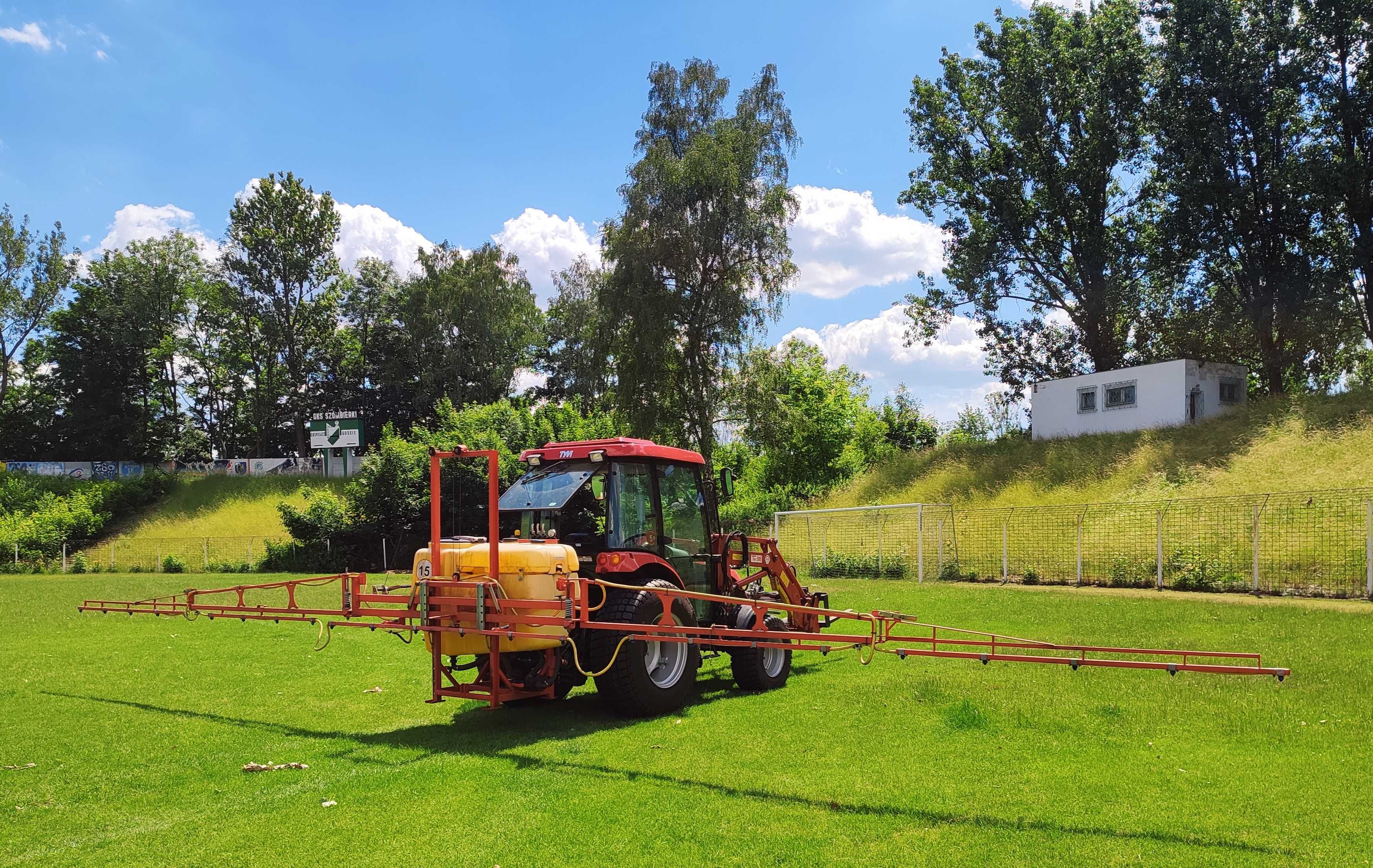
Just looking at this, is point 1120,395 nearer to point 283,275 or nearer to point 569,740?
point 569,740

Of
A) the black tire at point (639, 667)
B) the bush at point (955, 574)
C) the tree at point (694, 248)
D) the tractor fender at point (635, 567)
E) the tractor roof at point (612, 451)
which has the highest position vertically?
the tree at point (694, 248)

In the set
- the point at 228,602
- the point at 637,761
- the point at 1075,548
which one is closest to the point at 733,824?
the point at 637,761

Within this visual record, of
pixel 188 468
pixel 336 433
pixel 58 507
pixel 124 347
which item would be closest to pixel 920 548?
pixel 336 433

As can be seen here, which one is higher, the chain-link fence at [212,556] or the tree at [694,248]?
the tree at [694,248]

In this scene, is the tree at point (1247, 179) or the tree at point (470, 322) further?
the tree at point (470, 322)

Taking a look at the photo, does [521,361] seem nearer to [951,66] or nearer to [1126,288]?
[951,66]

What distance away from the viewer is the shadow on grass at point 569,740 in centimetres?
469

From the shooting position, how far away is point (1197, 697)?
7945 millimetres

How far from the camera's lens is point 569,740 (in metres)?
6.84

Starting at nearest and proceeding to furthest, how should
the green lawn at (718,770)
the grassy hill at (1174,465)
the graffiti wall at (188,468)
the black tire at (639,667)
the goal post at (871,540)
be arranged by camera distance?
the green lawn at (718,770), the black tire at (639,667), the goal post at (871,540), the grassy hill at (1174,465), the graffiti wall at (188,468)

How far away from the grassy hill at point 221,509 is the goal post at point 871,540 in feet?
79.5

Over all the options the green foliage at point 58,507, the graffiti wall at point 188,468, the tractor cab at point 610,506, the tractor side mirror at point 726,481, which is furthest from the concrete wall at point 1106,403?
the green foliage at point 58,507

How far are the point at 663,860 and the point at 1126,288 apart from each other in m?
36.7

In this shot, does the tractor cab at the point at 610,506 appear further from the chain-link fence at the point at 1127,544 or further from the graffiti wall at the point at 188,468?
the graffiti wall at the point at 188,468
